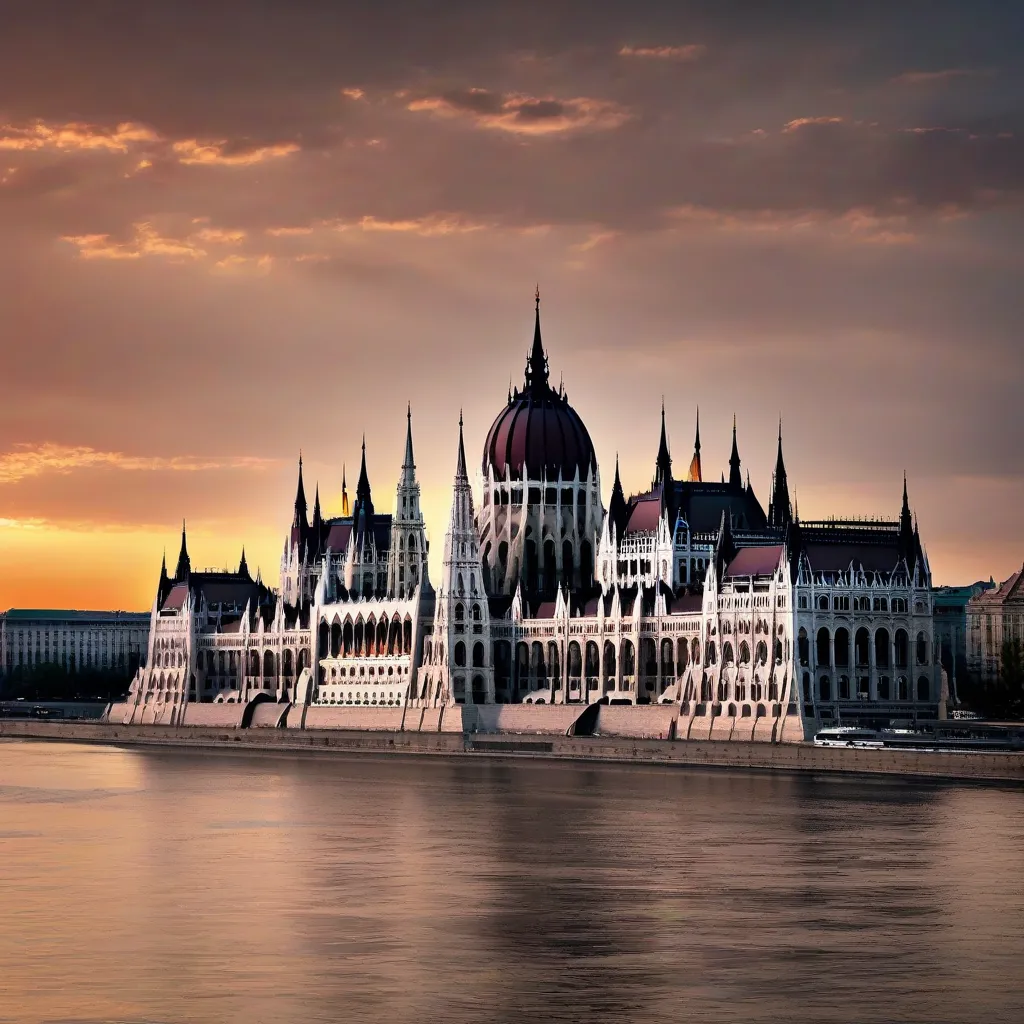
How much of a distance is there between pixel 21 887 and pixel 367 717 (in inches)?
4259

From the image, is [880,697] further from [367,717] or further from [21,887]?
[21,887]

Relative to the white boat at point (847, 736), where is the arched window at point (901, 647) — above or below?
above

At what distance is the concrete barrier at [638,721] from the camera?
155000mm


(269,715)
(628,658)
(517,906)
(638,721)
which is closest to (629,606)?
(628,658)

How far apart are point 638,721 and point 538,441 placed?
40869 millimetres

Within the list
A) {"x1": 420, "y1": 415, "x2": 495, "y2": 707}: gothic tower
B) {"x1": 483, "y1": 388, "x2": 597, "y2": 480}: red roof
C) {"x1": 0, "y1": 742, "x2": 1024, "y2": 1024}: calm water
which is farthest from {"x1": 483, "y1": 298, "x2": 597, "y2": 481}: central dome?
{"x1": 0, "y1": 742, "x2": 1024, "y2": 1024}: calm water

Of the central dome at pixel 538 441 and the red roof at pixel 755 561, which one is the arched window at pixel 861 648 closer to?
the red roof at pixel 755 561

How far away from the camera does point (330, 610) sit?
19912 cm

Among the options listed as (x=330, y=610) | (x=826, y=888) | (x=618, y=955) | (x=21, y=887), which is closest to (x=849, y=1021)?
(x=618, y=955)

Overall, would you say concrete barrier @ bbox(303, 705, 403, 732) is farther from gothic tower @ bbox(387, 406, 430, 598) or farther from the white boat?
the white boat

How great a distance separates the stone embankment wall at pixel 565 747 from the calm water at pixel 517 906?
20.1 feet

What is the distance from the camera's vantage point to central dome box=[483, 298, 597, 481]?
193750 mm

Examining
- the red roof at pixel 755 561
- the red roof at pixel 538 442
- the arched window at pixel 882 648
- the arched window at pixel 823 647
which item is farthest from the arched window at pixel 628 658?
the red roof at pixel 538 442

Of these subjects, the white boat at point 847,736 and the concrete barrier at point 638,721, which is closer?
the white boat at point 847,736
